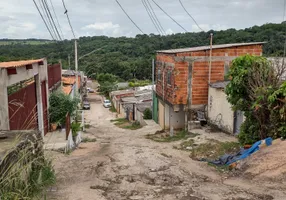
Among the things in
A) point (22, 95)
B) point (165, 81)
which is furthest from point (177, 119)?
point (22, 95)

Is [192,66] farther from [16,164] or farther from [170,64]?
[16,164]

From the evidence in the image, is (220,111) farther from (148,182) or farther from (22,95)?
(22,95)

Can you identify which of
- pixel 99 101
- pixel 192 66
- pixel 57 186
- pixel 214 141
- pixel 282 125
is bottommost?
pixel 99 101

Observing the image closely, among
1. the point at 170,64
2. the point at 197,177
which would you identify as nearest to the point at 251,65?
the point at 197,177

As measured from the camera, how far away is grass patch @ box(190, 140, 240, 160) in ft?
33.7

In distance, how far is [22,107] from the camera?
965 centimetres

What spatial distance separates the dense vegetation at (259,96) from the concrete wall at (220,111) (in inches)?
122

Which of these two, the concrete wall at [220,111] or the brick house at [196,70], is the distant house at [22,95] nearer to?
the brick house at [196,70]

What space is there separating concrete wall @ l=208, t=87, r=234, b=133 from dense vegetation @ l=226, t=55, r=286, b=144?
3.10 metres

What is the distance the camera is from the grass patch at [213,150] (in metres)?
10.3

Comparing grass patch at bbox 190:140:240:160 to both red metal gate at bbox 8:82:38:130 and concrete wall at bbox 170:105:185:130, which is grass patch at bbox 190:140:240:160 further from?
concrete wall at bbox 170:105:185:130

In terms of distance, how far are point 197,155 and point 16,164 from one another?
7463 millimetres

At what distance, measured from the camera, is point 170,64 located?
57.1 ft

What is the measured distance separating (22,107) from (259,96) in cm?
744
